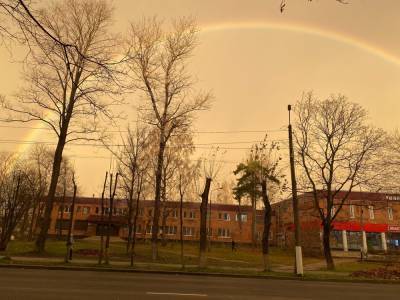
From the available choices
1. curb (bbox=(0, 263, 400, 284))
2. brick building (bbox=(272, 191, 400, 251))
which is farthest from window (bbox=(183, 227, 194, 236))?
curb (bbox=(0, 263, 400, 284))

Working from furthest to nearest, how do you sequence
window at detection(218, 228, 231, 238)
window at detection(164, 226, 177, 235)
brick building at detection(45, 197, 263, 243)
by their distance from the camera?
window at detection(218, 228, 231, 238) < window at detection(164, 226, 177, 235) < brick building at detection(45, 197, 263, 243)

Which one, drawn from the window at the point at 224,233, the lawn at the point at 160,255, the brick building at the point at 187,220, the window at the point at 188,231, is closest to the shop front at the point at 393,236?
the brick building at the point at 187,220

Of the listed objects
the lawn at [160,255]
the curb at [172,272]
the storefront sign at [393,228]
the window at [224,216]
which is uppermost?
the window at [224,216]

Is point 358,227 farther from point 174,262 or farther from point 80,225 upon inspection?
point 80,225

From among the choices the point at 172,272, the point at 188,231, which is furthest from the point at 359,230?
the point at 172,272

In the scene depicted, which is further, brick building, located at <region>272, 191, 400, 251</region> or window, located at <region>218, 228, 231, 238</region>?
window, located at <region>218, 228, 231, 238</region>

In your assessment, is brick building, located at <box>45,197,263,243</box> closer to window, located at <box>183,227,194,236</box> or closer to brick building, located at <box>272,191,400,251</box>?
window, located at <box>183,227,194,236</box>

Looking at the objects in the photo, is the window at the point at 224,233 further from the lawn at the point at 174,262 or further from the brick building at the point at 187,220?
the lawn at the point at 174,262

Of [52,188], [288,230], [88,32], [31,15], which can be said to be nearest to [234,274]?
[52,188]

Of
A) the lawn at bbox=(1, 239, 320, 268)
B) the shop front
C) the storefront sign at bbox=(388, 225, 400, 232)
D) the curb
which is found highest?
the storefront sign at bbox=(388, 225, 400, 232)

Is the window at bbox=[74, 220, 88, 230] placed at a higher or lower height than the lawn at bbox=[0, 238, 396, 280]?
higher

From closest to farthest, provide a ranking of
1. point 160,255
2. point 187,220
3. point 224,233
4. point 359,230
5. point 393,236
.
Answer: point 160,255 → point 359,230 → point 393,236 → point 187,220 → point 224,233

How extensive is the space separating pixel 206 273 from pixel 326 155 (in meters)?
17.0

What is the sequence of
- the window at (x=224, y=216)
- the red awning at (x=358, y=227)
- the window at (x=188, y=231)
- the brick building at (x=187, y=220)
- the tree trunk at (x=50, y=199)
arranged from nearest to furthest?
the tree trunk at (x=50, y=199)
the red awning at (x=358, y=227)
the brick building at (x=187, y=220)
the window at (x=188, y=231)
the window at (x=224, y=216)
